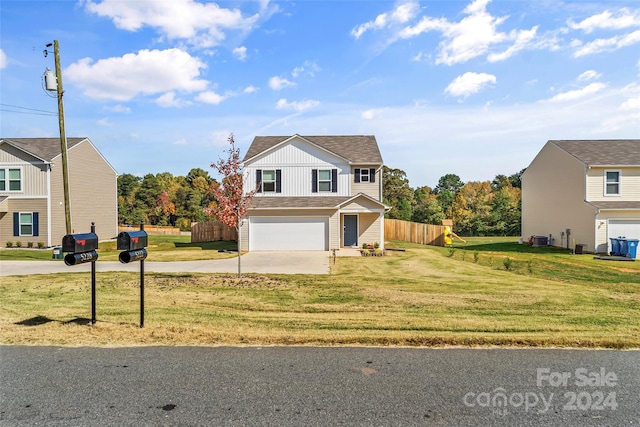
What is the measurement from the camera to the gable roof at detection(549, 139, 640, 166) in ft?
82.4

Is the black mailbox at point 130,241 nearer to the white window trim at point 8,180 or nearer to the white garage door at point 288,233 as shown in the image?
the white garage door at point 288,233

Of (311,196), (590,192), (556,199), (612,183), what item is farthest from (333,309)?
(556,199)

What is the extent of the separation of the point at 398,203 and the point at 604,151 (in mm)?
25805

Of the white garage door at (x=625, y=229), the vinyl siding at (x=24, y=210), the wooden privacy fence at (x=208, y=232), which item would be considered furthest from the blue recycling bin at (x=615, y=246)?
the vinyl siding at (x=24, y=210)

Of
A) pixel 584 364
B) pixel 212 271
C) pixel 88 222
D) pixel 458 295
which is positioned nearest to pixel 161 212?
pixel 88 222

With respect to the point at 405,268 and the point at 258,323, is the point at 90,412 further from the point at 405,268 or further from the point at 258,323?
the point at 405,268

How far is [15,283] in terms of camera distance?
12.3 meters

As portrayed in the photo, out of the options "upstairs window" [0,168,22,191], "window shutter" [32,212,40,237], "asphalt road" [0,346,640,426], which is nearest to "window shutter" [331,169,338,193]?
"window shutter" [32,212,40,237]

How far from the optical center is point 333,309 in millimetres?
8891

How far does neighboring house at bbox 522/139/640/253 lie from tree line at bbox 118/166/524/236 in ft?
56.7

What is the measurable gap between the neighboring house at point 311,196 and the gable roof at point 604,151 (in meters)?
12.8

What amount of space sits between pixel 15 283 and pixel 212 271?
597cm

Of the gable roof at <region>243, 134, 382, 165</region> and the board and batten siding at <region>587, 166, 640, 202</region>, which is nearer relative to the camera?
the board and batten siding at <region>587, 166, 640, 202</region>

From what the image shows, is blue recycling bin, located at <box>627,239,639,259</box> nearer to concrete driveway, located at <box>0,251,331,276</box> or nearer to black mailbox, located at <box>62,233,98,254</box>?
concrete driveway, located at <box>0,251,331,276</box>
